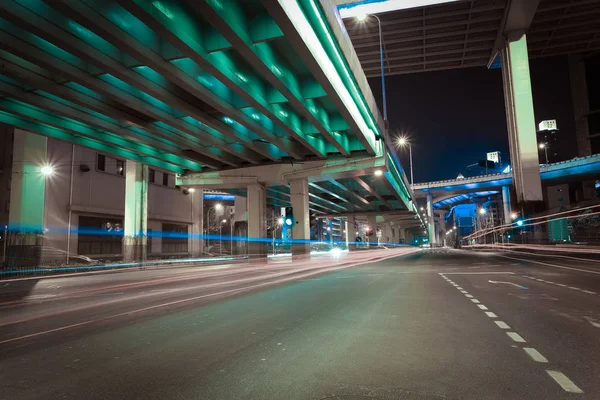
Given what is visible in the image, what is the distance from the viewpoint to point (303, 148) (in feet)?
90.7

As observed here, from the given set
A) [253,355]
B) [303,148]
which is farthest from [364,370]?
[303,148]

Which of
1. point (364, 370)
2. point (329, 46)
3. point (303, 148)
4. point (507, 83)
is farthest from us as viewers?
point (507, 83)

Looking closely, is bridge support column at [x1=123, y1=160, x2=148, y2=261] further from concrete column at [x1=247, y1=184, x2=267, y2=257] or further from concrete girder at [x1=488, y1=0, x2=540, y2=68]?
concrete girder at [x1=488, y1=0, x2=540, y2=68]

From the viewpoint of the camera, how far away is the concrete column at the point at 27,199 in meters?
23.3

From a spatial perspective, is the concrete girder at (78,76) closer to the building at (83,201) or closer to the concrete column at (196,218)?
the building at (83,201)

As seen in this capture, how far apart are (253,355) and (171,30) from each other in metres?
10.2

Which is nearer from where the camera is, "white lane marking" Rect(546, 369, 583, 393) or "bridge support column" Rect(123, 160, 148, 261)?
"white lane marking" Rect(546, 369, 583, 393)

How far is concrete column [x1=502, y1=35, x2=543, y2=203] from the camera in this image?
50.4m

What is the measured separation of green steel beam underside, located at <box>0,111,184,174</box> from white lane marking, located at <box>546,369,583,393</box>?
80.1ft

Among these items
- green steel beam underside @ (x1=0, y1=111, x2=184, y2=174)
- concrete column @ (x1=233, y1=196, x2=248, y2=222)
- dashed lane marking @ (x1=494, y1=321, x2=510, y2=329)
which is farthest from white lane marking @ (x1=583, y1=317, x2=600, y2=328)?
concrete column @ (x1=233, y1=196, x2=248, y2=222)

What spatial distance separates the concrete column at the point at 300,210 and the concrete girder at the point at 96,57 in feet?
38.6

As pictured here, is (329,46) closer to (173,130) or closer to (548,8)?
(173,130)

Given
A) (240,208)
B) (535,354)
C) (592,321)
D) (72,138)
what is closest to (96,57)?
(72,138)

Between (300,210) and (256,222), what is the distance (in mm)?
3725
